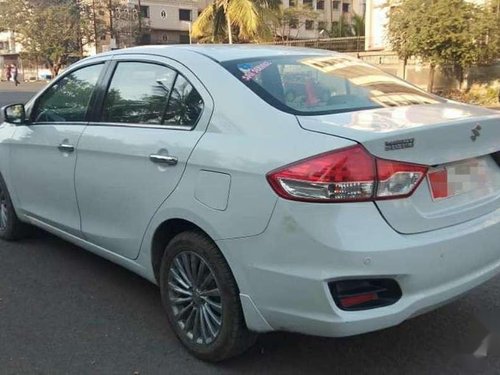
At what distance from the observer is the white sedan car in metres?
2.55

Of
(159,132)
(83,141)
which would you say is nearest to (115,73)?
(83,141)

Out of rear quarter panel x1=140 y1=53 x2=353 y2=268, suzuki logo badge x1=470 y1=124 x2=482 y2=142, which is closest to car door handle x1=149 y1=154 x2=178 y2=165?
rear quarter panel x1=140 y1=53 x2=353 y2=268

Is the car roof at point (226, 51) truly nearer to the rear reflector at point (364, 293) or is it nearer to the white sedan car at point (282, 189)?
the white sedan car at point (282, 189)

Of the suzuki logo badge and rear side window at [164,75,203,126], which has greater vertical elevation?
rear side window at [164,75,203,126]

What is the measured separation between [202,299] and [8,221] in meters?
2.89

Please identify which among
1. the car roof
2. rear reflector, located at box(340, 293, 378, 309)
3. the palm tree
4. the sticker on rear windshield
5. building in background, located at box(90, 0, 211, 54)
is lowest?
rear reflector, located at box(340, 293, 378, 309)

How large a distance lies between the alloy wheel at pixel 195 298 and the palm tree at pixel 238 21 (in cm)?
2400

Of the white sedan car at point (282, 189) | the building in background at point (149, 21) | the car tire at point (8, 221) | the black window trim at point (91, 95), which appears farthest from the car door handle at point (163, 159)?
the building in background at point (149, 21)

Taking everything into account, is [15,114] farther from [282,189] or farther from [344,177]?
[344,177]

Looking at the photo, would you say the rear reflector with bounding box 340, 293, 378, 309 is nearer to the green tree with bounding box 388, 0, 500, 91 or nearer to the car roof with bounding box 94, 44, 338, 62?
the car roof with bounding box 94, 44, 338, 62

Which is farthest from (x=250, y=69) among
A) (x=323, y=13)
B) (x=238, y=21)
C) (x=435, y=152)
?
(x=323, y=13)

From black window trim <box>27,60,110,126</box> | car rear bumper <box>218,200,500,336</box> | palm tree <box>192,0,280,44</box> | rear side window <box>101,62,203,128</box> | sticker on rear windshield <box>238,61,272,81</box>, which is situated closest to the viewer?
car rear bumper <box>218,200,500,336</box>

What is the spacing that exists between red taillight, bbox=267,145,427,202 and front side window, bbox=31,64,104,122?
2.08m

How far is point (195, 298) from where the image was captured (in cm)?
321
